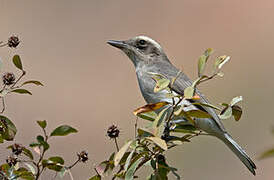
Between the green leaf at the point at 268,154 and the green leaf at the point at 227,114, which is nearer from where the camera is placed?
the green leaf at the point at 268,154

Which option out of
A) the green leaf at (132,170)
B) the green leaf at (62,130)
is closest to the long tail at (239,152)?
the green leaf at (132,170)

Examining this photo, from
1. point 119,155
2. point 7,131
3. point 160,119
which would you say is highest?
point 7,131

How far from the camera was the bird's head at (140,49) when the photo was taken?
6238 millimetres

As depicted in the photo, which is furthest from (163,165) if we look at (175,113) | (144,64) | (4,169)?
(144,64)

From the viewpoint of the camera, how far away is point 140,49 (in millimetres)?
6301

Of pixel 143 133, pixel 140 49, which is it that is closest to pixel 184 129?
pixel 143 133

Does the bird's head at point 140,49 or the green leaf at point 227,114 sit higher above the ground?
the bird's head at point 140,49

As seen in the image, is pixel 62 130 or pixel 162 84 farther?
pixel 62 130

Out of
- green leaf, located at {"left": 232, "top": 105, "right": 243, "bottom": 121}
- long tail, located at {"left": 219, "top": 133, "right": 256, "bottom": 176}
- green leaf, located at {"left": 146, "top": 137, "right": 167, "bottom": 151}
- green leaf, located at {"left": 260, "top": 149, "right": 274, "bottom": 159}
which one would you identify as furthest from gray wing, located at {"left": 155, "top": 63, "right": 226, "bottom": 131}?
green leaf, located at {"left": 260, "top": 149, "right": 274, "bottom": 159}

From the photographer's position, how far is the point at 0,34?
14469mm

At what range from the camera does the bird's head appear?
624cm

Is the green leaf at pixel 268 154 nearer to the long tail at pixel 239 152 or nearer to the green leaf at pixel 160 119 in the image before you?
the green leaf at pixel 160 119

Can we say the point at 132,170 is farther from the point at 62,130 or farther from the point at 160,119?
the point at 62,130

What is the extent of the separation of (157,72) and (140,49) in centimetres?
54
